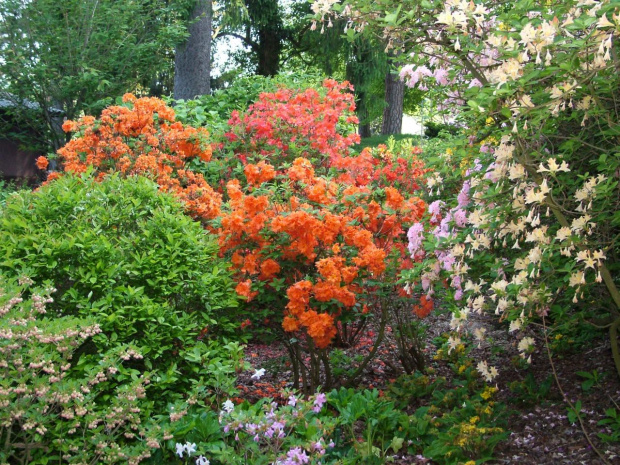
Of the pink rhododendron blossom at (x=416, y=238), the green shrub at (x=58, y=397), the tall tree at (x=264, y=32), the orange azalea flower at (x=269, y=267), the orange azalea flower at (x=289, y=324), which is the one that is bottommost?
the green shrub at (x=58, y=397)

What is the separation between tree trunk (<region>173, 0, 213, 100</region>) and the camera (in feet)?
37.4

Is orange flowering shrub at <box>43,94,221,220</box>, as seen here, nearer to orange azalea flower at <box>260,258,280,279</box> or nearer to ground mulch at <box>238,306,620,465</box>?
ground mulch at <box>238,306,620,465</box>

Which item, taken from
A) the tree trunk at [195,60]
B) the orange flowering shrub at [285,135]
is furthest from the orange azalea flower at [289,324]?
the tree trunk at [195,60]

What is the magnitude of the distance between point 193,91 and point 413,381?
27.9 ft

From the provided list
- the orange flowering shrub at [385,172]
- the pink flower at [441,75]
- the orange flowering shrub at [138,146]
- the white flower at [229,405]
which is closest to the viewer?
the white flower at [229,405]

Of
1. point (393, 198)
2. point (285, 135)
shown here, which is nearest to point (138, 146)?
point (285, 135)

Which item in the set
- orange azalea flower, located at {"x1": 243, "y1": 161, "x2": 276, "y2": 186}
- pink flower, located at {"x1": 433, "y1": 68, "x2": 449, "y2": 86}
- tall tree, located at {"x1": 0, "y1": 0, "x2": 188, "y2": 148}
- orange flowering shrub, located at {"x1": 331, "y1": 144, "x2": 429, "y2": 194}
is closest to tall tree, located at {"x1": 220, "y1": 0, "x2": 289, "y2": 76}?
tall tree, located at {"x1": 0, "y1": 0, "x2": 188, "y2": 148}

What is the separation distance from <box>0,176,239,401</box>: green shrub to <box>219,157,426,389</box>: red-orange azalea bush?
0.23 meters

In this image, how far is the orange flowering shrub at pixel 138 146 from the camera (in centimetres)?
561

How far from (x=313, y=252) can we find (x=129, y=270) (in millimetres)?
1015

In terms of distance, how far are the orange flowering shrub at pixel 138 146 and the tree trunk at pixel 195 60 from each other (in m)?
5.60

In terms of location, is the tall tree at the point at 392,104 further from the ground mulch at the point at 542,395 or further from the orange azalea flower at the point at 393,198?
the orange azalea flower at the point at 393,198

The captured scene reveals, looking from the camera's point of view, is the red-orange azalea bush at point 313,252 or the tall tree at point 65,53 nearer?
the red-orange azalea bush at point 313,252

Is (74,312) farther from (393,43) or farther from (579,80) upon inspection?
(579,80)
